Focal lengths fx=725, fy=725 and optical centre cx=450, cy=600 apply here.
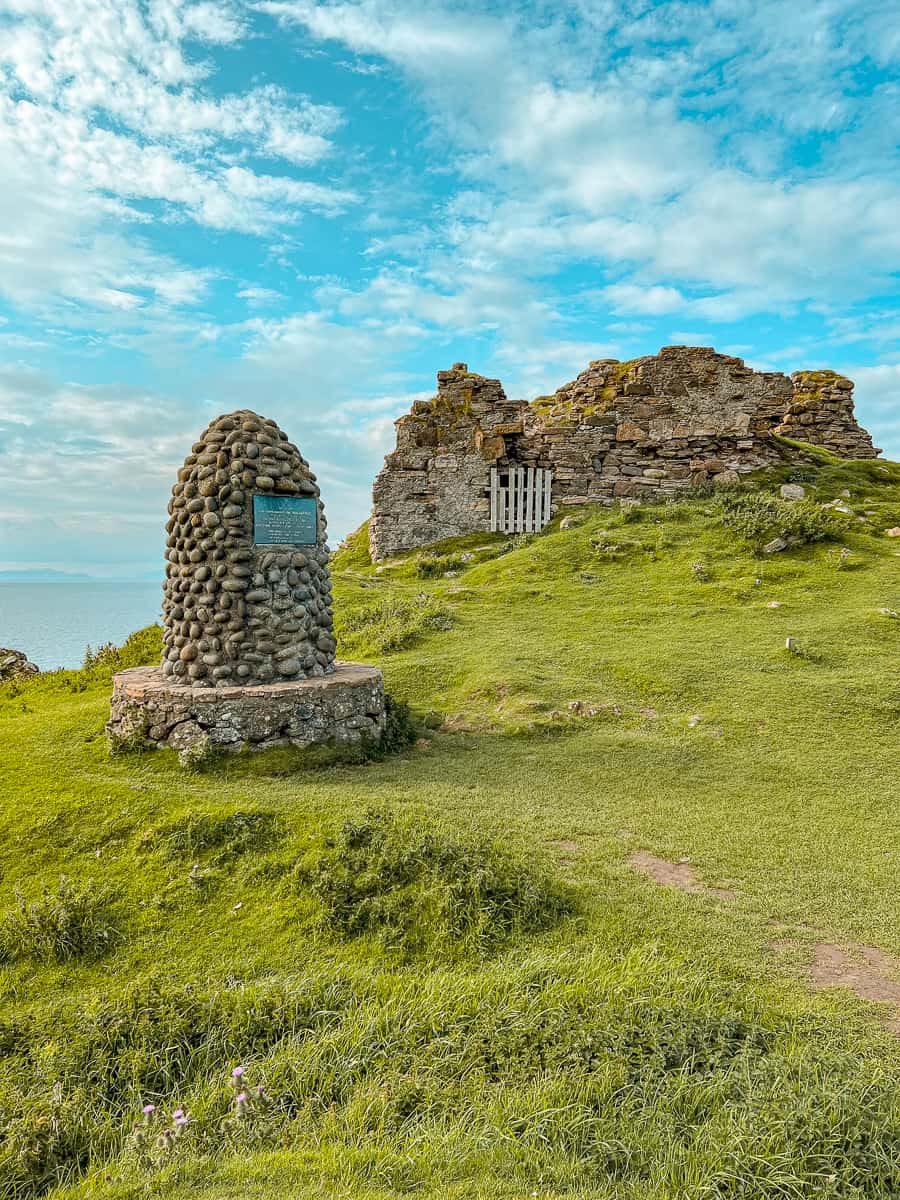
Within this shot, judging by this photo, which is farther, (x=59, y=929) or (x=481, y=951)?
(x=59, y=929)

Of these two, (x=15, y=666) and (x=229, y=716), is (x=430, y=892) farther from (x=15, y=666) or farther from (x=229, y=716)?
(x=15, y=666)

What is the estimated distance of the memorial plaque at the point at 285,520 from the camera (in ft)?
27.3

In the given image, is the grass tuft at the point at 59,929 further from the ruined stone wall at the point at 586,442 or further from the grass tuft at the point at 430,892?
the ruined stone wall at the point at 586,442

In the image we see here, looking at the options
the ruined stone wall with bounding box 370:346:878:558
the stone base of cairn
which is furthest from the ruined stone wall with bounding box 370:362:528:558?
the stone base of cairn

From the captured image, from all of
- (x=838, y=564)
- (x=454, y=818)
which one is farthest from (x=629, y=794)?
(x=838, y=564)

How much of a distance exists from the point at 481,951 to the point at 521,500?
16.5 metres

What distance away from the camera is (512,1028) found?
3.86 metres

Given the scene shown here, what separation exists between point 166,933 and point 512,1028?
2.59 m

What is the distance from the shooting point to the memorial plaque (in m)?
8.34

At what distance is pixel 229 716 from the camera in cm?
778

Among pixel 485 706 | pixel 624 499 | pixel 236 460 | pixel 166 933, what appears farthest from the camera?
pixel 624 499

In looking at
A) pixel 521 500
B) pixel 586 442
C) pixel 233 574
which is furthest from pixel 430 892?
pixel 586 442

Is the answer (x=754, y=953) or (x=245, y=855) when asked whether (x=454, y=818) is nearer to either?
(x=245, y=855)

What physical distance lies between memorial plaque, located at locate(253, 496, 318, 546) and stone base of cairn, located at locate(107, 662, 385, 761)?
65.8 inches
